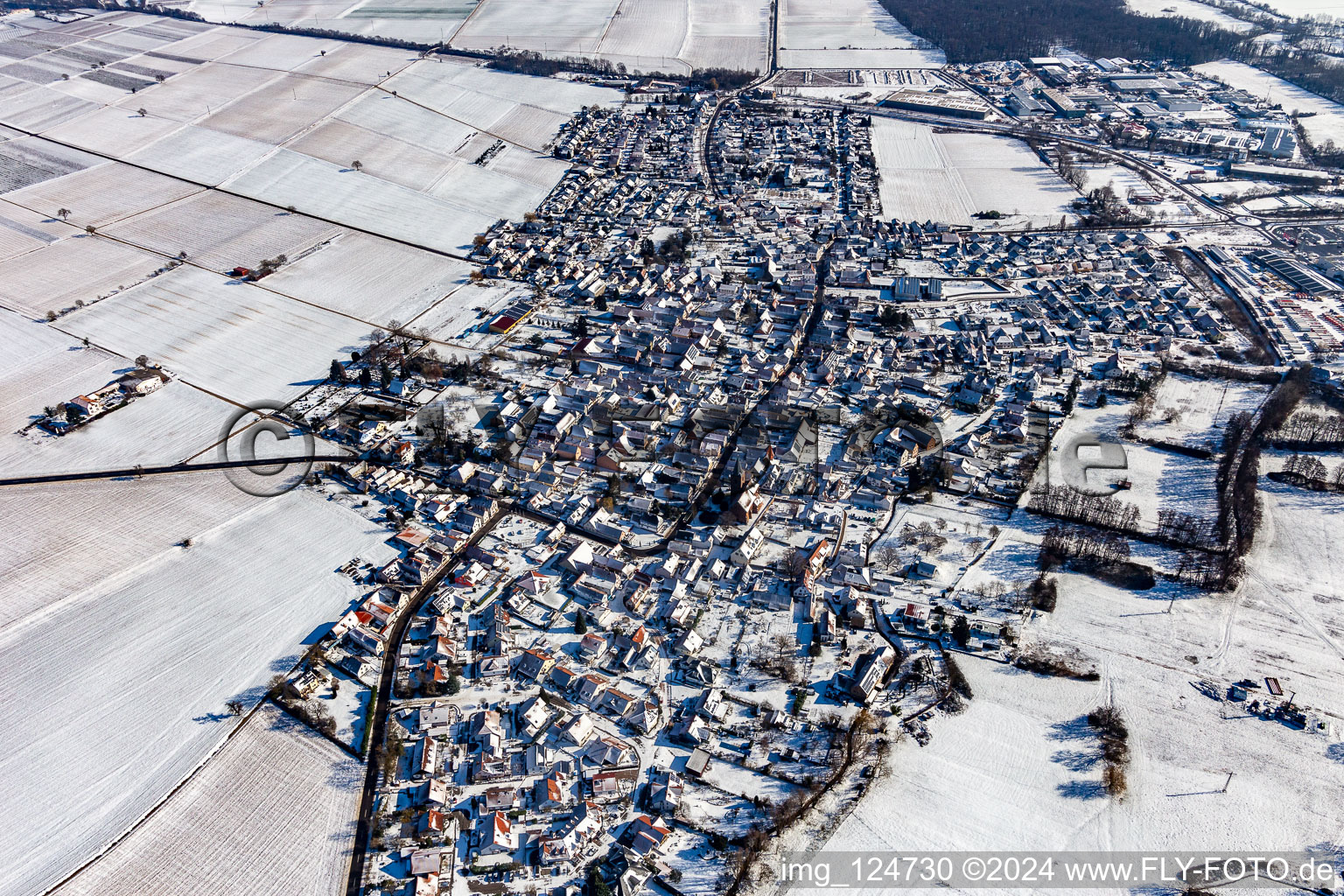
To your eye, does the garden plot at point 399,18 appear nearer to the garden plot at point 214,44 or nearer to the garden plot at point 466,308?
the garden plot at point 214,44

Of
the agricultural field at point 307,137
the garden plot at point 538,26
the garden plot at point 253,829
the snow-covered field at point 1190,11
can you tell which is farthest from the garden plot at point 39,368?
the snow-covered field at point 1190,11

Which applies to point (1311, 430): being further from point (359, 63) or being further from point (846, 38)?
point (359, 63)

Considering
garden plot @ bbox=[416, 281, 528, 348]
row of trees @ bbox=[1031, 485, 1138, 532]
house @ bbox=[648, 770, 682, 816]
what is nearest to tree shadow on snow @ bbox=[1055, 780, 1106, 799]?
house @ bbox=[648, 770, 682, 816]

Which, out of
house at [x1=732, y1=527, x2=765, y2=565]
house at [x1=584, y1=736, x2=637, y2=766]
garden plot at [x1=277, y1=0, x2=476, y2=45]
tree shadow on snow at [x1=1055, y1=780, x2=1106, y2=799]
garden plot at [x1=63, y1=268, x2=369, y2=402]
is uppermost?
garden plot at [x1=277, y1=0, x2=476, y2=45]

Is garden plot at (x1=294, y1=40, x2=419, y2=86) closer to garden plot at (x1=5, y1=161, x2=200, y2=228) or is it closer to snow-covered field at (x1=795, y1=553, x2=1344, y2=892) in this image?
garden plot at (x1=5, y1=161, x2=200, y2=228)

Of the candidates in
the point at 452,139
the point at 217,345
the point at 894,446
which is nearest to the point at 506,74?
the point at 452,139

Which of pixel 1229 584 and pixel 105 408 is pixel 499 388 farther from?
pixel 1229 584
